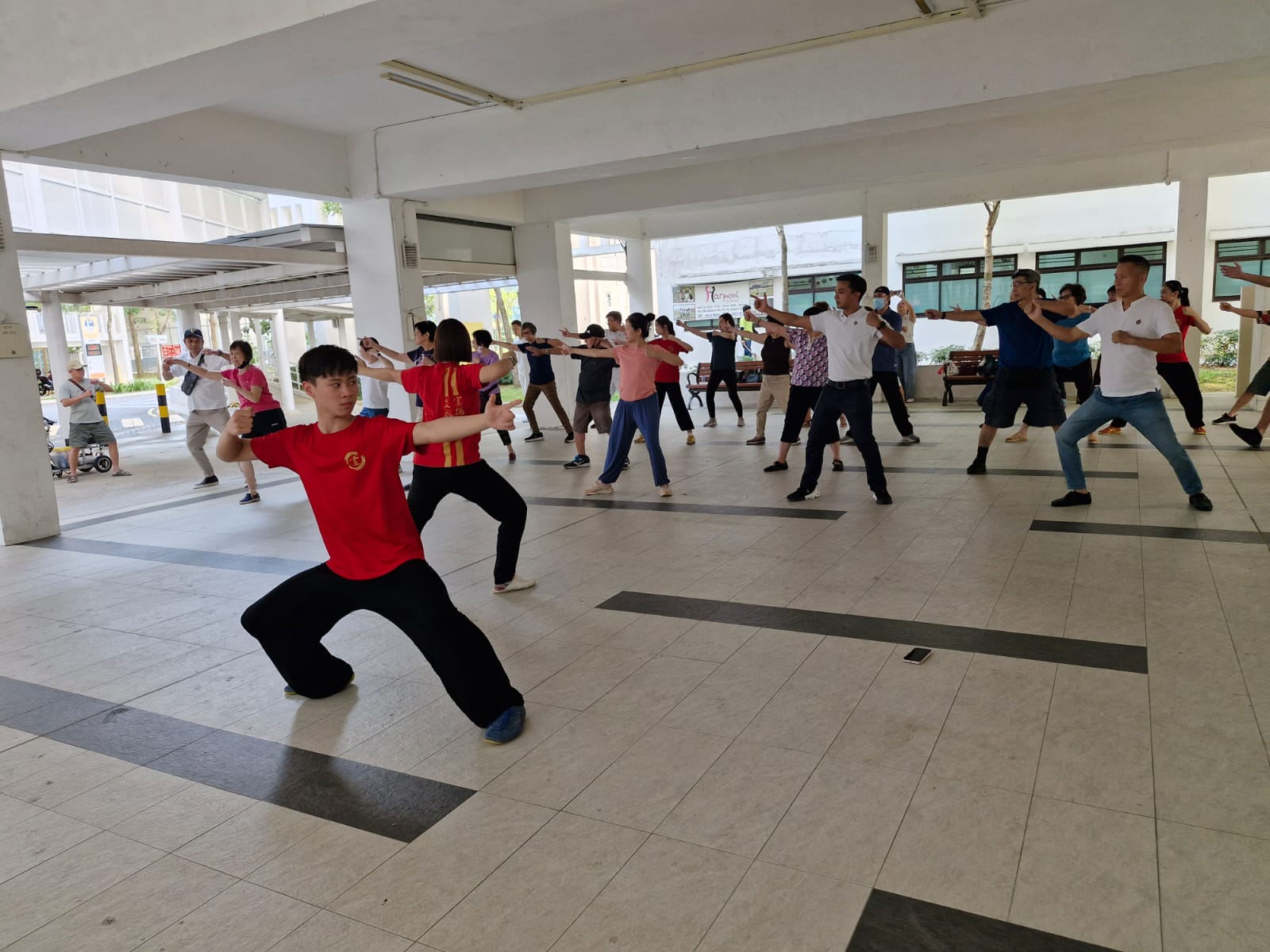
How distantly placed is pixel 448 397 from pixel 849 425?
360cm

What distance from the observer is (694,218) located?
673 inches

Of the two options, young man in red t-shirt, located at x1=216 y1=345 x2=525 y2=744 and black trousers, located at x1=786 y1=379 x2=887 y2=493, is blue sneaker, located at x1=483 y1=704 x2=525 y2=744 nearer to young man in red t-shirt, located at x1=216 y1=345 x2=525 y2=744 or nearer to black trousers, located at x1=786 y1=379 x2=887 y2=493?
young man in red t-shirt, located at x1=216 y1=345 x2=525 y2=744

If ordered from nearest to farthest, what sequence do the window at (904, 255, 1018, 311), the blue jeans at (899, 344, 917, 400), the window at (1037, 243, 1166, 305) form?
1. the blue jeans at (899, 344, 917, 400)
2. the window at (1037, 243, 1166, 305)
3. the window at (904, 255, 1018, 311)

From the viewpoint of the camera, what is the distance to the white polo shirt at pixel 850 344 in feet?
22.4

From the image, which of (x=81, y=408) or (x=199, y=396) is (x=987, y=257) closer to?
(x=199, y=396)

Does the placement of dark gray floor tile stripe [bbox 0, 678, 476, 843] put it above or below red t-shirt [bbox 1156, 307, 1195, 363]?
below

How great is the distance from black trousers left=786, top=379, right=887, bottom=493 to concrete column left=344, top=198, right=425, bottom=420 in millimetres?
6001

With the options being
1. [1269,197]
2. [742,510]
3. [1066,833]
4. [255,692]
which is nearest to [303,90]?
[742,510]

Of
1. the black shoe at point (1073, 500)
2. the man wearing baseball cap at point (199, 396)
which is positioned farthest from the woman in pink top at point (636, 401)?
the man wearing baseball cap at point (199, 396)

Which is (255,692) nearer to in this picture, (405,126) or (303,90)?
(303,90)

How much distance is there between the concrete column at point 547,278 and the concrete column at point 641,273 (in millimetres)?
3159

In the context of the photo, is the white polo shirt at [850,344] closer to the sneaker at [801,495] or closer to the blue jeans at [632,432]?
the sneaker at [801,495]

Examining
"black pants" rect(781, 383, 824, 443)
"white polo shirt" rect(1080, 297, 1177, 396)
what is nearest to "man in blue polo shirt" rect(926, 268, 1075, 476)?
"white polo shirt" rect(1080, 297, 1177, 396)

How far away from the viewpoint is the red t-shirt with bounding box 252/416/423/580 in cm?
326
